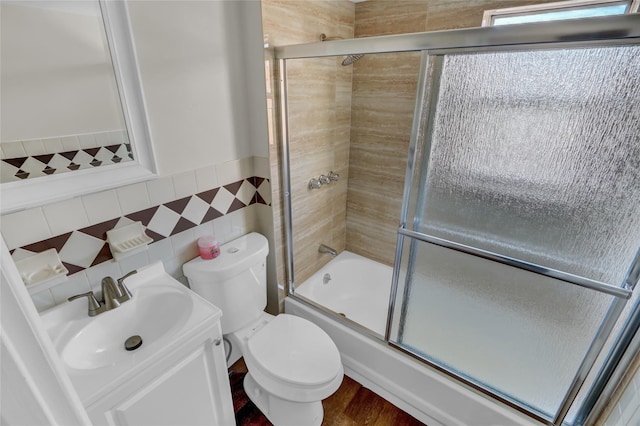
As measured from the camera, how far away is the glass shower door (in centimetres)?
89

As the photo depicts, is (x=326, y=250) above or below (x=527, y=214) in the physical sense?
below

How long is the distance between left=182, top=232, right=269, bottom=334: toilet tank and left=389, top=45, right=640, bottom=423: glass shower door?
2.38 feet

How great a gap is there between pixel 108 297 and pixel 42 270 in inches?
8.5

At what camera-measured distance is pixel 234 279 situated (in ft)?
4.82

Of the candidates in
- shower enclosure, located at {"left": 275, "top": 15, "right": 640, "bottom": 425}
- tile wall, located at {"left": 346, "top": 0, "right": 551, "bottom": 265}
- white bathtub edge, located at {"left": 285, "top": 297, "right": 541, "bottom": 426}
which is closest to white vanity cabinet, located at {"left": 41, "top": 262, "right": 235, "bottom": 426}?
white bathtub edge, located at {"left": 285, "top": 297, "right": 541, "bottom": 426}

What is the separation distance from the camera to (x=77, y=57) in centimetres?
102

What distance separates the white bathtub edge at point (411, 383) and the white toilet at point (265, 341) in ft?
0.97

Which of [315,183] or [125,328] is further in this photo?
[315,183]

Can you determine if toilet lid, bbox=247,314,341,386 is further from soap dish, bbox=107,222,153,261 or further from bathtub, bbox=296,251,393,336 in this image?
soap dish, bbox=107,222,153,261

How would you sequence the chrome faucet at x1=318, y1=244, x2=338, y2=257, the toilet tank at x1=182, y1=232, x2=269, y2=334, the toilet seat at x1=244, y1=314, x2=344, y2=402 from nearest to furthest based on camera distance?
the toilet seat at x1=244, y1=314, x2=344, y2=402 < the toilet tank at x1=182, y1=232, x2=269, y2=334 < the chrome faucet at x1=318, y1=244, x2=338, y2=257

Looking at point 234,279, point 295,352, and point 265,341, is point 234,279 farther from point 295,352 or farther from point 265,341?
point 295,352

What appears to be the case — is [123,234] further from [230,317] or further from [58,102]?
[230,317]

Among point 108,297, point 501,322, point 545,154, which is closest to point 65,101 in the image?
point 108,297

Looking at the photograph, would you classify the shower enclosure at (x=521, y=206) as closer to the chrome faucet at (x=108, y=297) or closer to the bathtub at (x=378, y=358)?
the bathtub at (x=378, y=358)
